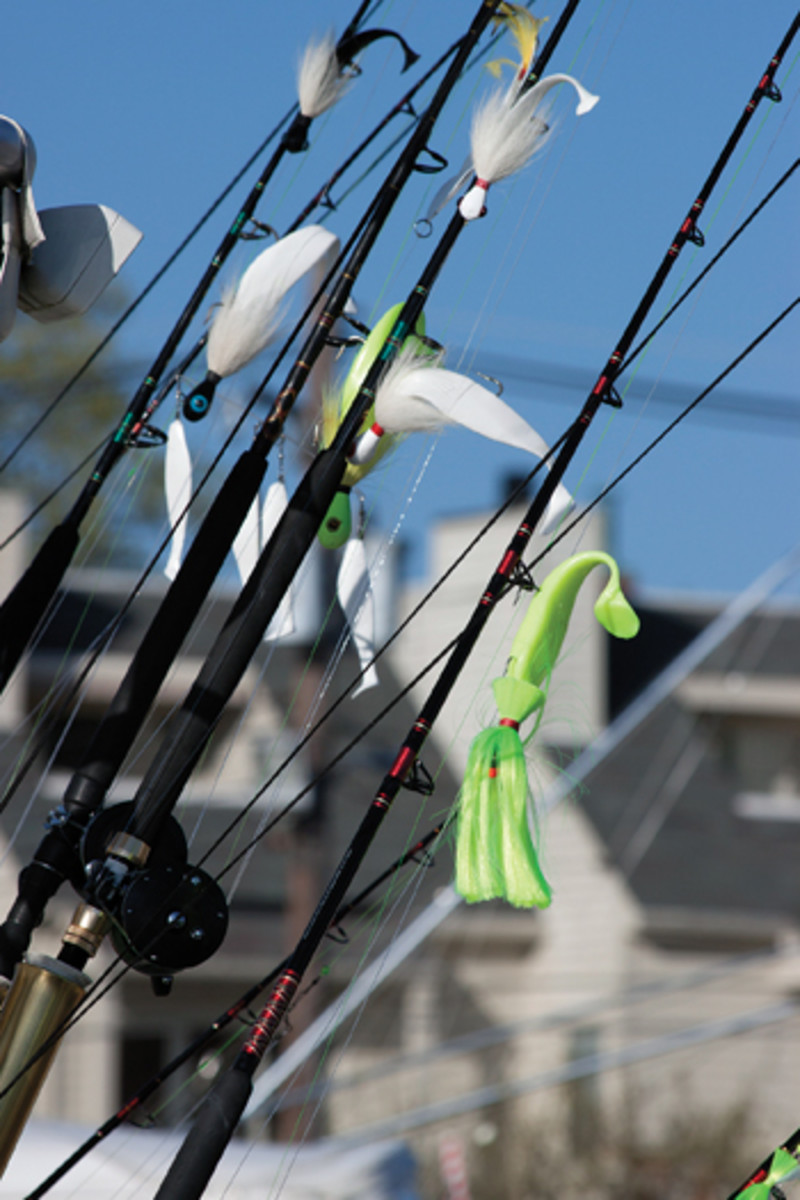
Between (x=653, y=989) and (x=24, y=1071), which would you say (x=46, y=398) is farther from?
(x=24, y=1071)

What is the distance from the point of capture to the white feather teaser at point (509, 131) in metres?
2.79

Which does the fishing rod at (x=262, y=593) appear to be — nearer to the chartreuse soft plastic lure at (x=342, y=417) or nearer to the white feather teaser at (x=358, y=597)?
the chartreuse soft plastic lure at (x=342, y=417)

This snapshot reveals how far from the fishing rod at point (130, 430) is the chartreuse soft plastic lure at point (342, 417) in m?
0.52

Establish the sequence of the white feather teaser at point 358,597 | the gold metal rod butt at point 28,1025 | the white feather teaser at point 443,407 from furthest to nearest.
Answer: the white feather teaser at point 358,597, the white feather teaser at point 443,407, the gold metal rod butt at point 28,1025

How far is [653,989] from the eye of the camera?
13.9m

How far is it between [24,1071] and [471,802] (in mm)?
827

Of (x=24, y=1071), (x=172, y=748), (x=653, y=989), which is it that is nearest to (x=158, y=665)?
(x=172, y=748)

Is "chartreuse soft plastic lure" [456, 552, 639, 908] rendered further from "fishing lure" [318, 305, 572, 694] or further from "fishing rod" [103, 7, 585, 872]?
"fishing rod" [103, 7, 585, 872]

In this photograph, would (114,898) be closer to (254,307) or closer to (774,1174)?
(254,307)

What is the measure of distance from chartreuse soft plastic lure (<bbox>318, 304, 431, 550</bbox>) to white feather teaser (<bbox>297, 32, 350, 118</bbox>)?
63cm

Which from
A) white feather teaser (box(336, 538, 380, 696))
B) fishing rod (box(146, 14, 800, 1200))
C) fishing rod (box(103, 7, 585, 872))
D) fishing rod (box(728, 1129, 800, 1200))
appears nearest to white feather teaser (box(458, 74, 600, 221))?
fishing rod (box(103, 7, 585, 872))

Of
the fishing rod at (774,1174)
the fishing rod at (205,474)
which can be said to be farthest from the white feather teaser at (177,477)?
the fishing rod at (774,1174)

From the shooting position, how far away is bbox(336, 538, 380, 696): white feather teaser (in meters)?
3.09

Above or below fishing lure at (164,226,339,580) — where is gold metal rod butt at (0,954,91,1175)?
below
